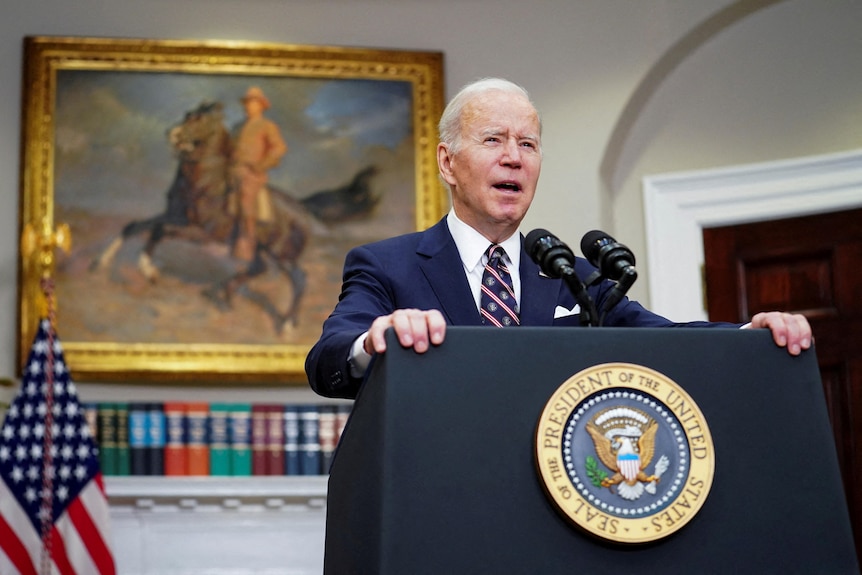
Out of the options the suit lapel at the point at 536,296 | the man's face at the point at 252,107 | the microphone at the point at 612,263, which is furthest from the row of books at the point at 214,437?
the microphone at the point at 612,263

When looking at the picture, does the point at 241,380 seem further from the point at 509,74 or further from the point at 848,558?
the point at 848,558

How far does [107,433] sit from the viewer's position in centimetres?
498

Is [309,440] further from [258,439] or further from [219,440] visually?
[219,440]

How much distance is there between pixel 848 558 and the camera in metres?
1.66

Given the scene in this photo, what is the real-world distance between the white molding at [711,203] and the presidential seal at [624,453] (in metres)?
3.62

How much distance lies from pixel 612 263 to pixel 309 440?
3.38m

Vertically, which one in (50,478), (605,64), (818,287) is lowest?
(50,478)

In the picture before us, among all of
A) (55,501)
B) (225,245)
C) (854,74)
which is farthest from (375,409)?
(854,74)

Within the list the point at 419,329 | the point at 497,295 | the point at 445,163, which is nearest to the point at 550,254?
the point at 497,295

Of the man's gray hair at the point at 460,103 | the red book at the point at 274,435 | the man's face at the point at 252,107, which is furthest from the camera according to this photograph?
the man's face at the point at 252,107

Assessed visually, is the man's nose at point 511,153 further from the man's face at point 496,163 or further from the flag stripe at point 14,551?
the flag stripe at point 14,551

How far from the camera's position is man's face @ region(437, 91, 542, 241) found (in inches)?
91.4

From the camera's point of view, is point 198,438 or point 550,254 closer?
point 550,254

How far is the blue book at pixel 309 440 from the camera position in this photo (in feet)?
16.7
